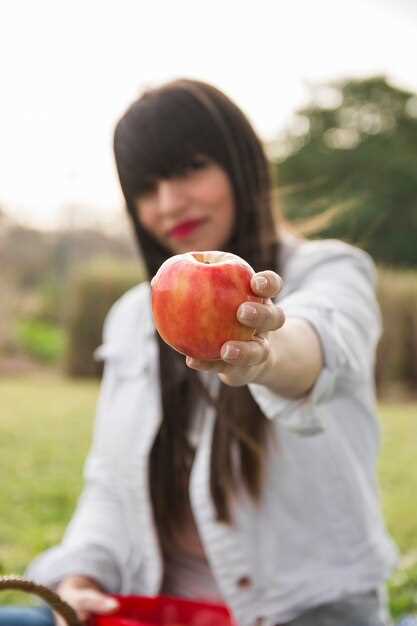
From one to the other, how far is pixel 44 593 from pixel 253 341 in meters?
0.62

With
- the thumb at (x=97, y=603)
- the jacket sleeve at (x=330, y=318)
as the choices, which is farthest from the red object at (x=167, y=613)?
the jacket sleeve at (x=330, y=318)

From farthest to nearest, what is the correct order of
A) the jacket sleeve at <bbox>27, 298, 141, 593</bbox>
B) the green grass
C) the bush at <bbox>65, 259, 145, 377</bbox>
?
1. the bush at <bbox>65, 259, 145, 377</bbox>
2. the green grass
3. the jacket sleeve at <bbox>27, 298, 141, 593</bbox>

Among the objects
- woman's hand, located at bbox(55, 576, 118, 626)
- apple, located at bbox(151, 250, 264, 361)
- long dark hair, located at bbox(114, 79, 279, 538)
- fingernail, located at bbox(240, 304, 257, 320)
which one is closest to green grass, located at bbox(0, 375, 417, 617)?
woman's hand, located at bbox(55, 576, 118, 626)

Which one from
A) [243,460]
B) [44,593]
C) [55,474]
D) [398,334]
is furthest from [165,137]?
[398,334]

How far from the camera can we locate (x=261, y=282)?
3.69 ft

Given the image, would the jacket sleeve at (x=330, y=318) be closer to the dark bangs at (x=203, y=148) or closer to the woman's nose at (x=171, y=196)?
the dark bangs at (x=203, y=148)

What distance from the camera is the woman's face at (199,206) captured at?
5.88 feet

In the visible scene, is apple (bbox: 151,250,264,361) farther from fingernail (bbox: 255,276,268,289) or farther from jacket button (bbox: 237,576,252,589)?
jacket button (bbox: 237,576,252,589)

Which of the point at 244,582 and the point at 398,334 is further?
the point at 398,334

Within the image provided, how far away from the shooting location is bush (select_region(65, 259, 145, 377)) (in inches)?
443

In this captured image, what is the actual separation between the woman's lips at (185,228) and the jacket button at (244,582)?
2.35 feet

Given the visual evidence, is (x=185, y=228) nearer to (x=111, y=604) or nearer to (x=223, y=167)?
(x=223, y=167)

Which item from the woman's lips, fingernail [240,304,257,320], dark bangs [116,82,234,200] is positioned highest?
dark bangs [116,82,234,200]

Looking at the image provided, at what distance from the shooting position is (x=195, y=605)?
169cm
